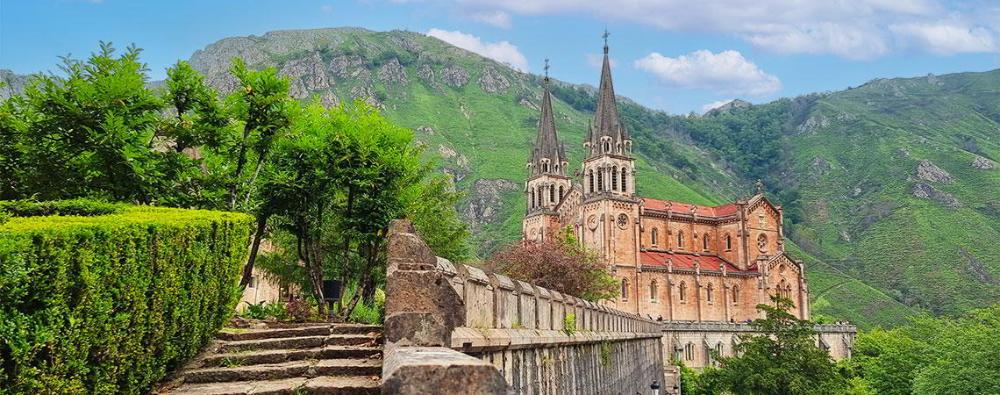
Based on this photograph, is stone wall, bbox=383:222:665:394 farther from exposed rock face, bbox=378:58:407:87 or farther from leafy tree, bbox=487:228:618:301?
exposed rock face, bbox=378:58:407:87

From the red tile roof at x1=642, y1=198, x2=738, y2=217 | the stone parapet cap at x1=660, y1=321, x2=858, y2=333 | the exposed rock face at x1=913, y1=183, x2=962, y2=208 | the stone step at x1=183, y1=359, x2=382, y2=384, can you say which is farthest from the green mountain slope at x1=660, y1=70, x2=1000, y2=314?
the stone step at x1=183, y1=359, x2=382, y2=384

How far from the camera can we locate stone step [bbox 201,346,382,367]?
10311 mm

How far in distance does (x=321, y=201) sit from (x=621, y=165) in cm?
5433

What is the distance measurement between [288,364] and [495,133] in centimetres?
13567

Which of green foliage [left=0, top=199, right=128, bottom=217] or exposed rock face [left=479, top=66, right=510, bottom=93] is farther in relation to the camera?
exposed rock face [left=479, top=66, right=510, bottom=93]

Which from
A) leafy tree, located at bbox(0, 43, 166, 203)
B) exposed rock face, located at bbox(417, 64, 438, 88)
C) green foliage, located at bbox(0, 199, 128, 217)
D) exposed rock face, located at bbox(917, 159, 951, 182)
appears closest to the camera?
green foliage, located at bbox(0, 199, 128, 217)

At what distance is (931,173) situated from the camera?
12381 cm

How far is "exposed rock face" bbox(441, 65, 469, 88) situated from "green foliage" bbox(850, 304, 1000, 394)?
12488 cm

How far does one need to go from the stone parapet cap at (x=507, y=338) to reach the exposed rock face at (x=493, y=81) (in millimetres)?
164310

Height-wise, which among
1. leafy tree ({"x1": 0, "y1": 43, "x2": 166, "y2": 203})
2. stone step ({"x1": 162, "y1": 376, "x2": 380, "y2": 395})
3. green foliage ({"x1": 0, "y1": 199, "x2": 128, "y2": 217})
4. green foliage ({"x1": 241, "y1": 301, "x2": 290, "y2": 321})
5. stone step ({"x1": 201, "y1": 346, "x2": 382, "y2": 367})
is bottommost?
stone step ({"x1": 162, "y1": 376, "x2": 380, "y2": 395})

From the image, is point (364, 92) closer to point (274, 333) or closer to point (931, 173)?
point (931, 173)

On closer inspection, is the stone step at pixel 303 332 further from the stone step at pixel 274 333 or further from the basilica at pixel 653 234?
the basilica at pixel 653 234

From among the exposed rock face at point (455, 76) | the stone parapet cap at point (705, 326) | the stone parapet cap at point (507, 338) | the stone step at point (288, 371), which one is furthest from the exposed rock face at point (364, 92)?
the stone step at point (288, 371)

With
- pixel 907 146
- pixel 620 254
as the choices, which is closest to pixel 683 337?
pixel 620 254
